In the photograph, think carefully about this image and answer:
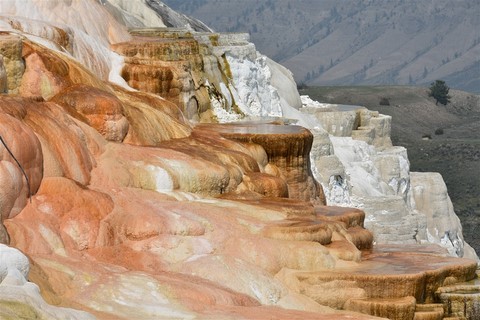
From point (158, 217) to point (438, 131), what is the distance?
96.0 meters

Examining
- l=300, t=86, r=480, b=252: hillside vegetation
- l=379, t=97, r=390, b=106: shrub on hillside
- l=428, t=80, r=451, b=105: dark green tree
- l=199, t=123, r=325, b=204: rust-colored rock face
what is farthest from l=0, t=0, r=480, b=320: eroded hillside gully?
l=428, t=80, r=451, b=105: dark green tree

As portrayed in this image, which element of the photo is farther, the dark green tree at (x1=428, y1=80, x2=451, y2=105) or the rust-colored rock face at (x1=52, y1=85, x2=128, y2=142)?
the dark green tree at (x1=428, y1=80, x2=451, y2=105)

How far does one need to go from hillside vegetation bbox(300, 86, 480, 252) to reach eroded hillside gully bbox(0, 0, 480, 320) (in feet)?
146

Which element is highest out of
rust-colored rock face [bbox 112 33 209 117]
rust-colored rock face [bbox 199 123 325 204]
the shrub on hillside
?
rust-colored rock face [bbox 112 33 209 117]

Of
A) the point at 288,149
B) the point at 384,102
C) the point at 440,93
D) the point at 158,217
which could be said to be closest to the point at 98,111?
the point at 158,217

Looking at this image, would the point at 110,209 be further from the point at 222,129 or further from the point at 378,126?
the point at 378,126

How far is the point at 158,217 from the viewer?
22.7 meters

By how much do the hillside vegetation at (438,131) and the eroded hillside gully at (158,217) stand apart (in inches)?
1754

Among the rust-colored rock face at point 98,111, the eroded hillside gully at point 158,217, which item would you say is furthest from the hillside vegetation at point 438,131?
the rust-colored rock face at point 98,111

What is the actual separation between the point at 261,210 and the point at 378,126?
22864mm

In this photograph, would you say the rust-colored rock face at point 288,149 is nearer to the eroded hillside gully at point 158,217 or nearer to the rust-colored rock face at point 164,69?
the eroded hillside gully at point 158,217

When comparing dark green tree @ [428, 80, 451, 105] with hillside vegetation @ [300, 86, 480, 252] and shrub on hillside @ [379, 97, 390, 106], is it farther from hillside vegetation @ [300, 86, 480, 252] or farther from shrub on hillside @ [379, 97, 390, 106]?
shrub on hillside @ [379, 97, 390, 106]

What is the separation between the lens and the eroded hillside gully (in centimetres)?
2009

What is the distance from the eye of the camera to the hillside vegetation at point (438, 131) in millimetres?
86750
